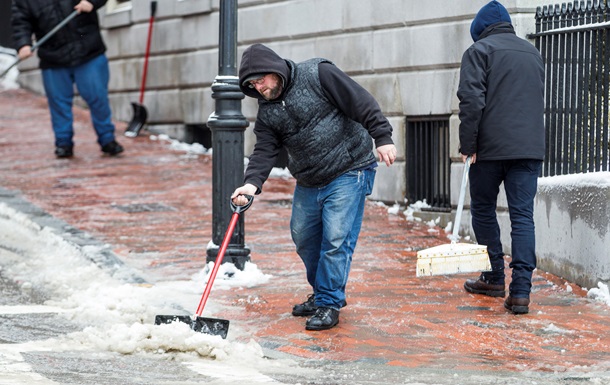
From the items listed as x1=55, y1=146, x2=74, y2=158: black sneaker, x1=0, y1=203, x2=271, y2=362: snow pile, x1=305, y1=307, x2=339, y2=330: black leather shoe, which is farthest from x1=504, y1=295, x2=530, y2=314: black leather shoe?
x1=55, y1=146, x2=74, y2=158: black sneaker

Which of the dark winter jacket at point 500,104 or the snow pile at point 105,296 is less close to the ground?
the dark winter jacket at point 500,104

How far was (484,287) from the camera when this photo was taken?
25.1 ft

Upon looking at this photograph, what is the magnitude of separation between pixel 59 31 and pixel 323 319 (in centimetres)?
854

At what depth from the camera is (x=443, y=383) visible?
17.8 feet

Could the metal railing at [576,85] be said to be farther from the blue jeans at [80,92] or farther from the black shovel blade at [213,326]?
the blue jeans at [80,92]

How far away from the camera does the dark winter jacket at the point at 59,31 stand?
46.3 feet

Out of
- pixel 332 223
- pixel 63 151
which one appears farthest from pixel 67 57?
pixel 332 223

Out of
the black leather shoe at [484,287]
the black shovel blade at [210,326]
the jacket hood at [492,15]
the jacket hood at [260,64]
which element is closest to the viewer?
the black shovel blade at [210,326]

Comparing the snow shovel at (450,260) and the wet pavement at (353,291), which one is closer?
the wet pavement at (353,291)

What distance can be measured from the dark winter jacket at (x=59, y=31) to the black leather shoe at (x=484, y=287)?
772cm

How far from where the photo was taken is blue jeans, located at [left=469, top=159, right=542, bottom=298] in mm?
7125

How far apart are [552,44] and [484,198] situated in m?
2.23

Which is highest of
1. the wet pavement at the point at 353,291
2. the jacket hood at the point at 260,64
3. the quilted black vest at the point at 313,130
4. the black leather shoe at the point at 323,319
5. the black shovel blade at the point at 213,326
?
the jacket hood at the point at 260,64

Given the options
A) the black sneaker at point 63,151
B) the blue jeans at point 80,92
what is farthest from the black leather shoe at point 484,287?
the black sneaker at point 63,151
